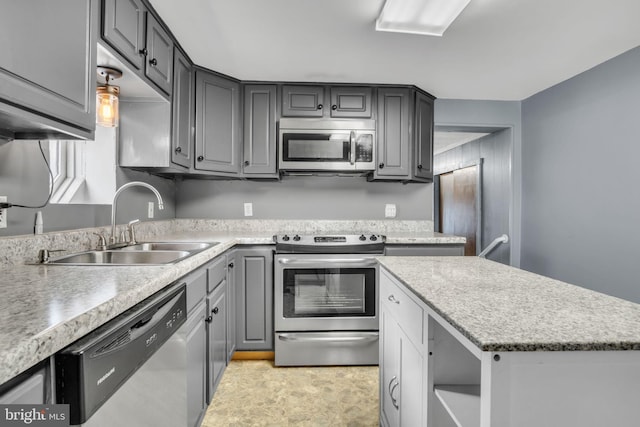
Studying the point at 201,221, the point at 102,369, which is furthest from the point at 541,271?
the point at 102,369

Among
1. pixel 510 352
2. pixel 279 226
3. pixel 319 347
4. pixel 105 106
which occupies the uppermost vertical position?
pixel 105 106

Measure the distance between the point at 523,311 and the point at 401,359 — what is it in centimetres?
56

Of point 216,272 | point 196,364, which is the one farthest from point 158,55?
point 196,364

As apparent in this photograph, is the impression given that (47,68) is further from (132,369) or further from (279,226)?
(279,226)

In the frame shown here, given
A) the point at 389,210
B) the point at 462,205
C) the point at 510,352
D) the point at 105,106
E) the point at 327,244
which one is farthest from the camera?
the point at 462,205

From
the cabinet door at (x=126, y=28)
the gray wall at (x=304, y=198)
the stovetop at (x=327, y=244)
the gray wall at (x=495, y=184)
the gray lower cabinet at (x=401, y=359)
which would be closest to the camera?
the gray lower cabinet at (x=401, y=359)

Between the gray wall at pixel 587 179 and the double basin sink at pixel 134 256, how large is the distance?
2979mm

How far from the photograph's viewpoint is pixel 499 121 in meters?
3.35

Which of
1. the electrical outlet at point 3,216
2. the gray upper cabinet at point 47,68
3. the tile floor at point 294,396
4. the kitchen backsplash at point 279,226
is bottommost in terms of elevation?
the tile floor at point 294,396

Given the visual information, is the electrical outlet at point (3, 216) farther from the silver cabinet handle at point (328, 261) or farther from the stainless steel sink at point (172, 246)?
the silver cabinet handle at point (328, 261)

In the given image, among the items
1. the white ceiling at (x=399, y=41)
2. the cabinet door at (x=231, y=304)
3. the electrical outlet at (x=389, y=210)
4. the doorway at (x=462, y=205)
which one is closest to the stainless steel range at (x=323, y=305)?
the cabinet door at (x=231, y=304)

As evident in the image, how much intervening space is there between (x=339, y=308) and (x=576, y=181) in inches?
91.3

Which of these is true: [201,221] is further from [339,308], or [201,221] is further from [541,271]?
[541,271]

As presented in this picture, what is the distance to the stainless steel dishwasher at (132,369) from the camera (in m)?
0.65
